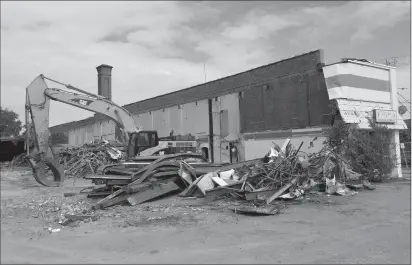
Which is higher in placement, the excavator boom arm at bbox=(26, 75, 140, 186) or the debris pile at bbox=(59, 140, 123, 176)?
the excavator boom arm at bbox=(26, 75, 140, 186)

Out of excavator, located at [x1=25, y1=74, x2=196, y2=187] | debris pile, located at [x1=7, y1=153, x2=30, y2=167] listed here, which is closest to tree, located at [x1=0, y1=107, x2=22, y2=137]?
debris pile, located at [x1=7, y1=153, x2=30, y2=167]

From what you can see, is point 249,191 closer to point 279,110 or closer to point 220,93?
point 279,110

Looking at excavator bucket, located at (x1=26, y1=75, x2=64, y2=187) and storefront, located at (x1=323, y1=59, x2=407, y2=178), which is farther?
storefront, located at (x1=323, y1=59, x2=407, y2=178)

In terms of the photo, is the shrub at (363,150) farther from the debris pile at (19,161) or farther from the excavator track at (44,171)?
the debris pile at (19,161)

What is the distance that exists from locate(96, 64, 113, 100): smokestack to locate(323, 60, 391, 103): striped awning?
22.9 m

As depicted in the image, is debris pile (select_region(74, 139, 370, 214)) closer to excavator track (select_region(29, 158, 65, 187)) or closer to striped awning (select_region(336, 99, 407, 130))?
excavator track (select_region(29, 158, 65, 187))

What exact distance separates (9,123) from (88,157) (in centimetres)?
3617

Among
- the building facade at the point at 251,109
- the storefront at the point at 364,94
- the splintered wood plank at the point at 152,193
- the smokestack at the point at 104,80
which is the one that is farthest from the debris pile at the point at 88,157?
the smokestack at the point at 104,80

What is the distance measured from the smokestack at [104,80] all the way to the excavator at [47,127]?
18067mm

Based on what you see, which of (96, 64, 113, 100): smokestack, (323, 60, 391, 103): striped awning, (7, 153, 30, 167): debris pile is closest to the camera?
(323, 60, 391, 103): striped awning

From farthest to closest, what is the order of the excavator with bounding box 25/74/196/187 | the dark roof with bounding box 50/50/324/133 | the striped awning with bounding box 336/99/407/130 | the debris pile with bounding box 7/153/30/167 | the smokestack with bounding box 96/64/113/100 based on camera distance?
the smokestack with bounding box 96/64/113/100 < the debris pile with bounding box 7/153/30/167 < the dark roof with bounding box 50/50/324/133 < the striped awning with bounding box 336/99/407/130 < the excavator with bounding box 25/74/196/187

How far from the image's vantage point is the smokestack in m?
34.9

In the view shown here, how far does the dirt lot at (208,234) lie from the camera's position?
5305 millimetres

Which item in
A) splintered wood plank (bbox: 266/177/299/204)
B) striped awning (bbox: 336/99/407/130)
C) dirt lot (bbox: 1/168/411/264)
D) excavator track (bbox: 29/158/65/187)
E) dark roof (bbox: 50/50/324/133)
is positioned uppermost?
dark roof (bbox: 50/50/324/133)
